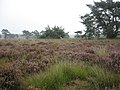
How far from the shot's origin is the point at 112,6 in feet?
129

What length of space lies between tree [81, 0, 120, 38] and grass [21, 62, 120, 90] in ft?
112

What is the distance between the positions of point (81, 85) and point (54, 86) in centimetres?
60

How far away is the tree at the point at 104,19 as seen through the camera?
127 feet

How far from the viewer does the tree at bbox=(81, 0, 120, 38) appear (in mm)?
38750

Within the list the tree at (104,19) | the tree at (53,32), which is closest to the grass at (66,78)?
the tree at (104,19)

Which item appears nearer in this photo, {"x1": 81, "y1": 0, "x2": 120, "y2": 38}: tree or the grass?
the grass

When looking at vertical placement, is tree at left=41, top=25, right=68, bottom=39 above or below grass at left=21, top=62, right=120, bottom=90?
above

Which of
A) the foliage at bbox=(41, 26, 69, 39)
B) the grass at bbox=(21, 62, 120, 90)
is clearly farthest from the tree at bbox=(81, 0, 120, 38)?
A: the grass at bbox=(21, 62, 120, 90)

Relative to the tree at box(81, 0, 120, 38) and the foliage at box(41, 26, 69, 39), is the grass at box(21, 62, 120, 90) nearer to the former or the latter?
the tree at box(81, 0, 120, 38)

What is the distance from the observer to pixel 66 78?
16.1 ft

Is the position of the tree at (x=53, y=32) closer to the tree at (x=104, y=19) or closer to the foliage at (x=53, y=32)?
the foliage at (x=53, y=32)

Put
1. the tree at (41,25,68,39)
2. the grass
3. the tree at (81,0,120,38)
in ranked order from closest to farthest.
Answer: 1. the grass
2. the tree at (81,0,120,38)
3. the tree at (41,25,68,39)

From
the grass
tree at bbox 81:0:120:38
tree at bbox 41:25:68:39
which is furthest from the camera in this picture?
tree at bbox 41:25:68:39

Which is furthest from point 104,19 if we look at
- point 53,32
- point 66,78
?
point 66,78
